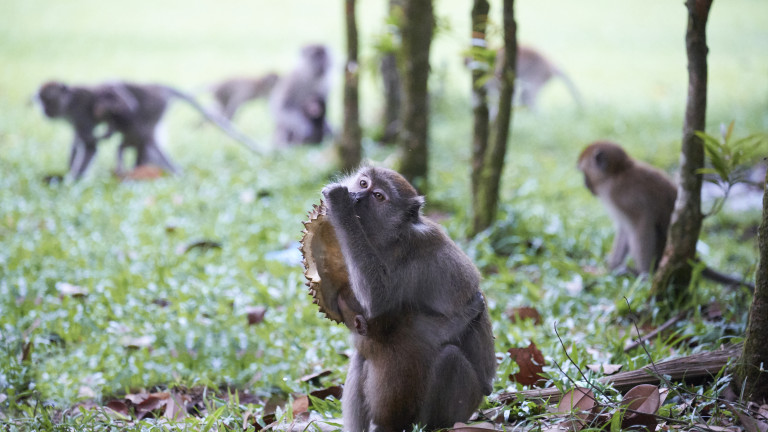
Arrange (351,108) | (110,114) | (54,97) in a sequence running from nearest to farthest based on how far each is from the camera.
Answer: (351,108) < (54,97) < (110,114)

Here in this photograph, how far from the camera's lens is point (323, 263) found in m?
3.14

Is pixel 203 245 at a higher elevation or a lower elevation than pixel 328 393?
higher

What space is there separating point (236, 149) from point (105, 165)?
1727mm

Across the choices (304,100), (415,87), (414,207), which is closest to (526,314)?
(414,207)

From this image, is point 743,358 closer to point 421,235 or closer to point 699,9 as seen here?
point 421,235

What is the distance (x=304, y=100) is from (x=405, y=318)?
935 centimetres

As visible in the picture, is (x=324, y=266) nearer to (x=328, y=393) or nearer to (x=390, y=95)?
(x=328, y=393)

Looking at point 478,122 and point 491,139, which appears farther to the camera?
point 478,122

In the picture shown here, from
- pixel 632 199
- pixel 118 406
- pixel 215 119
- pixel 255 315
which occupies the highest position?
pixel 215 119

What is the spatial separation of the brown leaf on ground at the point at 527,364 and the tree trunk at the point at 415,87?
140 inches

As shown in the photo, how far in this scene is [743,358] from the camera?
2898 mm

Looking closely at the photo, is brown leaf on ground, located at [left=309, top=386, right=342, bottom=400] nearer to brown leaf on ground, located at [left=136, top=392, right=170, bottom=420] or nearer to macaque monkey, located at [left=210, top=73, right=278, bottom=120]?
brown leaf on ground, located at [left=136, top=392, right=170, bottom=420]

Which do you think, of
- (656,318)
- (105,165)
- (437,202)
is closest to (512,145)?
(437,202)

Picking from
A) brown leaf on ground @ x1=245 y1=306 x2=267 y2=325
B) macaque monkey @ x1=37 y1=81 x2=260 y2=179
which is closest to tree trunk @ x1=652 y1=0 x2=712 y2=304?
brown leaf on ground @ x1=245 y1=306 x2=267 y2=325
